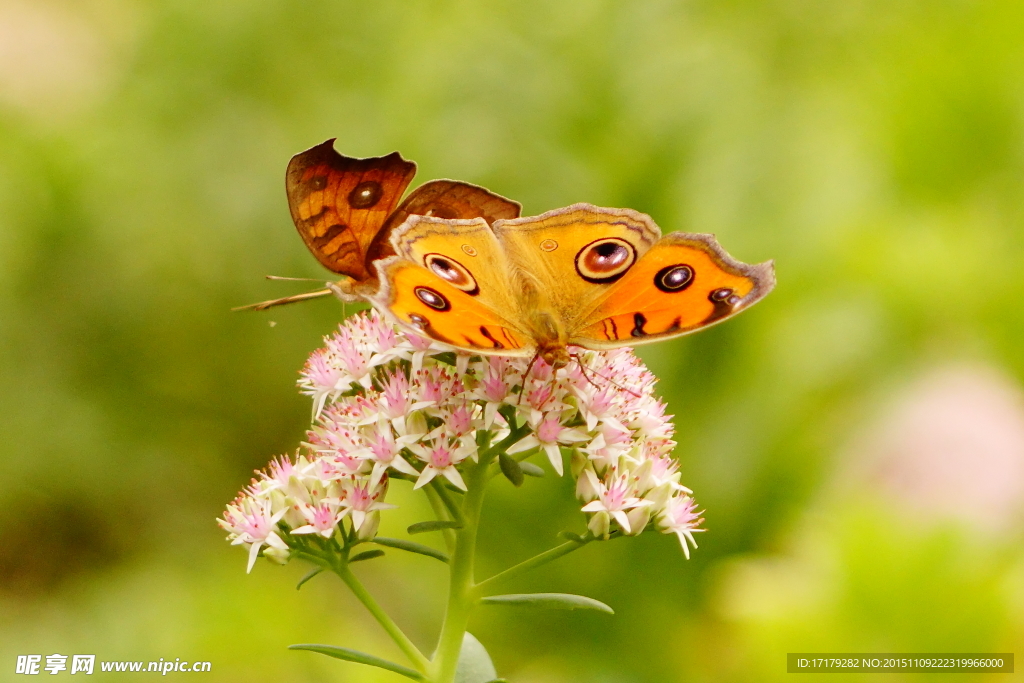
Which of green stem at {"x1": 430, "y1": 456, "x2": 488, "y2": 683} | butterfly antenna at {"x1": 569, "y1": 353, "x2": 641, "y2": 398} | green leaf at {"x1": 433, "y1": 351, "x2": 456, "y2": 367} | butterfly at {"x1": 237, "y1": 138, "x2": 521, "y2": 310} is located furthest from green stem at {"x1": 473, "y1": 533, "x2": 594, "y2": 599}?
butterfly at {"x1": 237, "y1": 138, "x2": 521, "y2": 310}

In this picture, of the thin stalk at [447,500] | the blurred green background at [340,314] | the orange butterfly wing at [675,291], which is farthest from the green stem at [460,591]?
the blurred green background at [340,314]

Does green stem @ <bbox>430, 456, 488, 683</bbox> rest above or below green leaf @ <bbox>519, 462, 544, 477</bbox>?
below

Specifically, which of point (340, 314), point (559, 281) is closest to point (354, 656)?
point (559, 281)

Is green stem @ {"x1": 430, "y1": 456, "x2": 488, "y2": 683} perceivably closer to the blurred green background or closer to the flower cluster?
the flower cluster

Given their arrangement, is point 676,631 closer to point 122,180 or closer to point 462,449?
point 462,449

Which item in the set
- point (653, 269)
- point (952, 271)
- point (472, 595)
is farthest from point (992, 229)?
point (472, 595)

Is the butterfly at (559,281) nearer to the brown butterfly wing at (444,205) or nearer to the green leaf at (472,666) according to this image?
the brown butterfly wing at (444,205)
